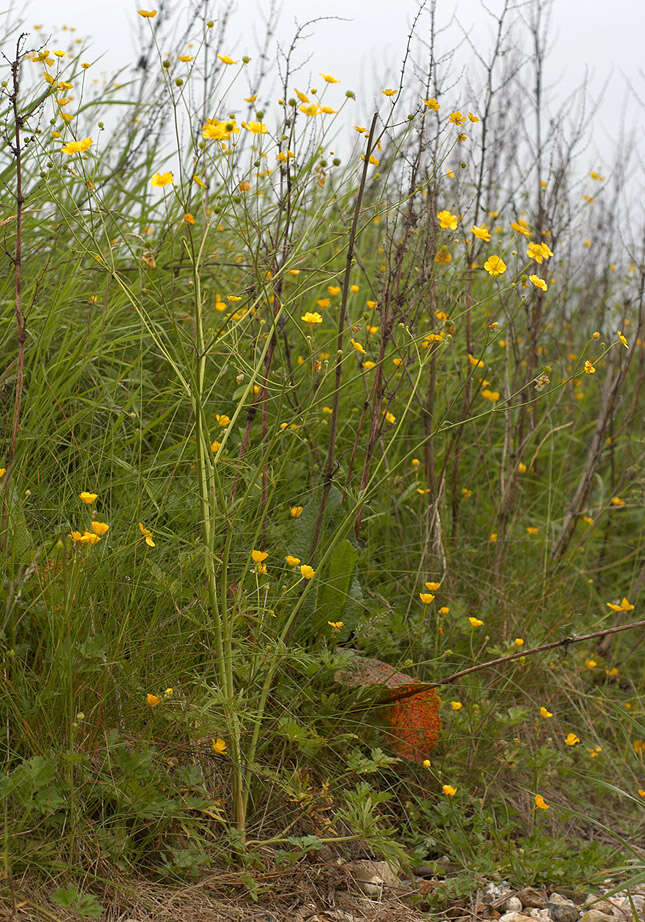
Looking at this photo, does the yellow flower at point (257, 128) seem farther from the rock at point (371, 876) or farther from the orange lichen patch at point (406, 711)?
the rock at point (371, 876)

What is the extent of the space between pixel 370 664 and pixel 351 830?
394 millimetres

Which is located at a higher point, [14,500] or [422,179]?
[422,179]

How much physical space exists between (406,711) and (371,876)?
0.40m

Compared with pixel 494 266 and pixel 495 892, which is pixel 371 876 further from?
pixel 494 266

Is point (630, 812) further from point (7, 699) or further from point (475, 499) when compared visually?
point (7, 699)

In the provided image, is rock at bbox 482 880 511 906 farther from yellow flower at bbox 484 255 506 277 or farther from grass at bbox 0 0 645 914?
yellow flower at bbox 484 255 506 277

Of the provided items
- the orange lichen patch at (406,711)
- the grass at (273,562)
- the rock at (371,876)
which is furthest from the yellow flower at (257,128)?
the rock at (371,876)

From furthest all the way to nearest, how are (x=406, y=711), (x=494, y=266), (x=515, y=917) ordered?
1. (x=406, y=711)
2. (x=494, y=266)
3. (x=515, y=917)

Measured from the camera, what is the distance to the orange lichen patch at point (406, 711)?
2.23 metres

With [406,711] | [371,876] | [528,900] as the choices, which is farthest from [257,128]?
[528,900]

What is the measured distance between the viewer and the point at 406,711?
2.27 meters

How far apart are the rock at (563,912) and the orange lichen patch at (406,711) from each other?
436 mm

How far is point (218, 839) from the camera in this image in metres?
1.90

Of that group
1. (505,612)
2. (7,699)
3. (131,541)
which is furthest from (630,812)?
(7,699)
